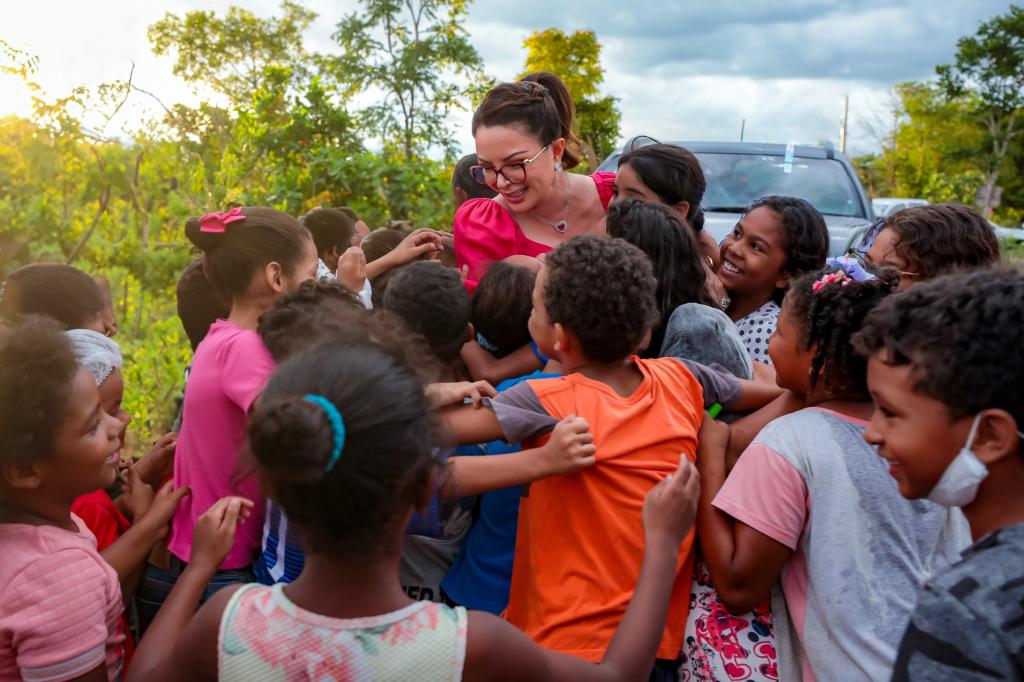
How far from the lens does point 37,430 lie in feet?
5.90

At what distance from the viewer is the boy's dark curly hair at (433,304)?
247 centimetres

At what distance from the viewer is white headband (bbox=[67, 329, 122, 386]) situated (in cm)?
241

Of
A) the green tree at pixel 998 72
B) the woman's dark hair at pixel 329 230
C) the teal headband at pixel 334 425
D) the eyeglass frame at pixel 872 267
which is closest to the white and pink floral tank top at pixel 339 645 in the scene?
the teal headband at pixel 334 425

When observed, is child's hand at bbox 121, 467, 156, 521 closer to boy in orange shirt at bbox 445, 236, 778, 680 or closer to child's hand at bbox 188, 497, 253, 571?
child's hand at bbox 188, 497, 253, 571

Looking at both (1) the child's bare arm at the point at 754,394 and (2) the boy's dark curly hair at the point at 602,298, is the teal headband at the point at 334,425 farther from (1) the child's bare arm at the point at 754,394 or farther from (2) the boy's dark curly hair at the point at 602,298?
(1) the child's bare arm at the point at 754,394

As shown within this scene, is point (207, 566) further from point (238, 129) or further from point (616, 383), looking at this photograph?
point (238, 129)

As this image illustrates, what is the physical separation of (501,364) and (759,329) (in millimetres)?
976

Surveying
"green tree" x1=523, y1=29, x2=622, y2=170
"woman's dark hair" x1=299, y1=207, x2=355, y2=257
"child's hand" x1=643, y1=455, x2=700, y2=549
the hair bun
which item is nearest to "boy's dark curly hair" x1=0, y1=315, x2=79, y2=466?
the hair bun

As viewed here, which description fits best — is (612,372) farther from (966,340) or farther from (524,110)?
(524,110)

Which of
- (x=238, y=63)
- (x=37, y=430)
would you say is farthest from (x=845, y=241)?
(x=238, y=63)

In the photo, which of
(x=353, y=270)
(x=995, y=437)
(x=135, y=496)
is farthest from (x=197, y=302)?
(x=995, y=437)

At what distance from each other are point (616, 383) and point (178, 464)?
48.0 inches

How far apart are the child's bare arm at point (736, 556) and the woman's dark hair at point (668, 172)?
1397mm

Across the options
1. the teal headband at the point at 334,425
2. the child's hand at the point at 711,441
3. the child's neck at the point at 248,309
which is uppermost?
the teal headband at the point at 334,425
